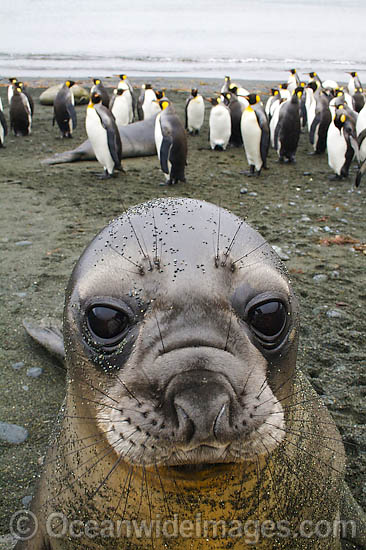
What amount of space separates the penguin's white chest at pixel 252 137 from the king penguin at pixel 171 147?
1.50 meters

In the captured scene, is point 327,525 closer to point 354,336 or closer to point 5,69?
point 354,336

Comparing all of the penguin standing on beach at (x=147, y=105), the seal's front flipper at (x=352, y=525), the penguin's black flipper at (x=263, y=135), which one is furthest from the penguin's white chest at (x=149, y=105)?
the seal's front flipper at (x=352, y=525)

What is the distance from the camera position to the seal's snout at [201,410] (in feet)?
5.15

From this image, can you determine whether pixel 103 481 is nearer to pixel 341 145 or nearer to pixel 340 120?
pixel 341 145

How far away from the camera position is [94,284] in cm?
206

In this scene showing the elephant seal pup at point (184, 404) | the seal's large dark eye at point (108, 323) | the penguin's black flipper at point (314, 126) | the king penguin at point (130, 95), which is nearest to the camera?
the elephant seal pup at point (184, 404)

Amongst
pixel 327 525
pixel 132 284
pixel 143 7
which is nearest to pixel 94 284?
pixel 132 284

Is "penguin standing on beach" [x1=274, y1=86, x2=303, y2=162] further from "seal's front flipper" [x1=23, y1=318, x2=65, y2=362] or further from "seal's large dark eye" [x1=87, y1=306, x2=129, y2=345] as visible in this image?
"seal's large dark eye" [x1=87, y1=306, x2=129, y2=345]

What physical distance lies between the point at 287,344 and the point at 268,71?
108 feet

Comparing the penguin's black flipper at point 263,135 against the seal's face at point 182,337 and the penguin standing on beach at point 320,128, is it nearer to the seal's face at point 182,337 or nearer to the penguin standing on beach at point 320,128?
the penguin standing on beach at point 320,128

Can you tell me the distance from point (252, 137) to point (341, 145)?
1980 mm

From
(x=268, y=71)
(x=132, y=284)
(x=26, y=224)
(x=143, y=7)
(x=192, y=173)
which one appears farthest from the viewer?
(x=143, y=7)

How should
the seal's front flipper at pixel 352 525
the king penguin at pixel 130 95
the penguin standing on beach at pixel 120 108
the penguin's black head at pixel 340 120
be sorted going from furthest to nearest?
the king penguin at pixel 130 95
the penguin standing on beach at pixel 120 108
the penguin's black head at pixel 340 120
the seal's front flipper at pixel 352 525

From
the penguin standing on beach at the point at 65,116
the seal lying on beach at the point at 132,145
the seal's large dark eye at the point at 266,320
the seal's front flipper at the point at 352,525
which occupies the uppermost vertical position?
the seal's large dark eye at the point at 266,320
